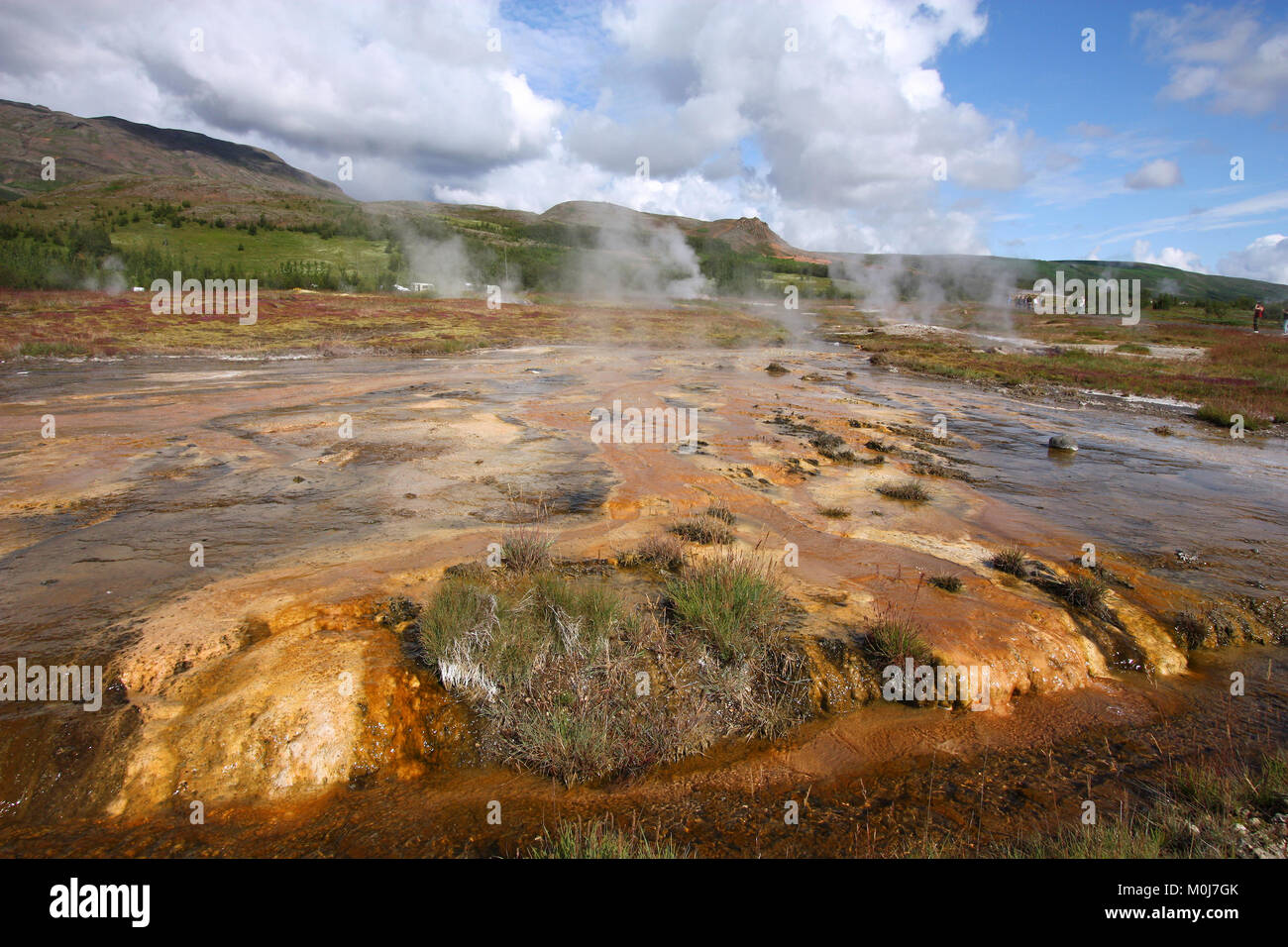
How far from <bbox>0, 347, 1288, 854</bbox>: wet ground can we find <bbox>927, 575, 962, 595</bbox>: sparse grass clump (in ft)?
0.86

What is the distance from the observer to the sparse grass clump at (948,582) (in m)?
5.93

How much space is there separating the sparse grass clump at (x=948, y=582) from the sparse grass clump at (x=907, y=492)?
2.62m

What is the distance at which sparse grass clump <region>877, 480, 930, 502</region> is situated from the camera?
8656 millimetres

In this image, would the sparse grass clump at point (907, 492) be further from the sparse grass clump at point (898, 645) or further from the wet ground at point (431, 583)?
the sparse grass clump at point (898, 645)

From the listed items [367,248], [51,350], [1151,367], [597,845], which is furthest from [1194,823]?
[367,248]

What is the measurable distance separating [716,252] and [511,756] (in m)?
91.9

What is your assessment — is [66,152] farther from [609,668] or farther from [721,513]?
[609,668]

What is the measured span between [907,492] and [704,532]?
11.8 ft

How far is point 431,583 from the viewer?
5.51 metres

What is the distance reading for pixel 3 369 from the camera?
18.7 m

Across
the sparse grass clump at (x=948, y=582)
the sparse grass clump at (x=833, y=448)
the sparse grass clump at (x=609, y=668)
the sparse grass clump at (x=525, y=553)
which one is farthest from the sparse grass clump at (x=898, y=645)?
the sparse grass clump at (x=833, y=448)

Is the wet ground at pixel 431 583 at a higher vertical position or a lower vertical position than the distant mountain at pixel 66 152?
lower
